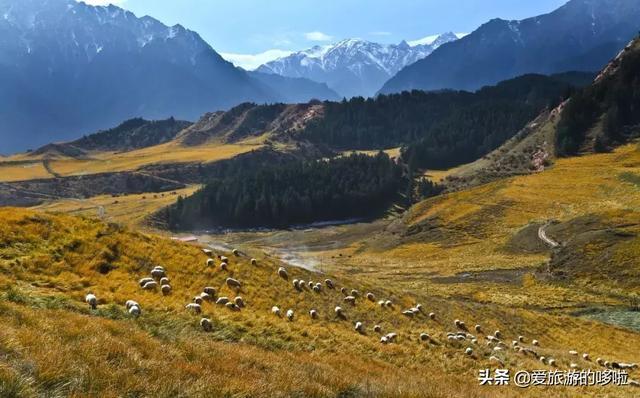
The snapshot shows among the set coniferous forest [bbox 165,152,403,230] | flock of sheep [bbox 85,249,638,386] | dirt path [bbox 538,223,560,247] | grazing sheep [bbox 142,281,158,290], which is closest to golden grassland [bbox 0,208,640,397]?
flock of sheep [bbox 85,249,638,386]

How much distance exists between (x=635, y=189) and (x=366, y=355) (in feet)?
348

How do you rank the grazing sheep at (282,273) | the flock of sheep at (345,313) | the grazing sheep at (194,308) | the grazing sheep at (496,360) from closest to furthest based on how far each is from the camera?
the grazing sheep at (194,308) → the flock of sheep at (345,313) → the grazing sheep at (496,360) → the grazing sheep at (282,273)

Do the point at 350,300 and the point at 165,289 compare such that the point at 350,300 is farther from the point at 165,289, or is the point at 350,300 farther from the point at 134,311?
the point at 134,311

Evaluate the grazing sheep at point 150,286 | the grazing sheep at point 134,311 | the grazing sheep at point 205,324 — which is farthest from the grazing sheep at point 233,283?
the grazing sheep at point 134,311

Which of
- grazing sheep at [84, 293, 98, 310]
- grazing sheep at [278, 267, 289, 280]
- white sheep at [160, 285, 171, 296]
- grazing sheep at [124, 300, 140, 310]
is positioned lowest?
grazing sheep at [278, 267, 289, 280]

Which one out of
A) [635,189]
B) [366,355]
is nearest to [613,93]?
[635,189]

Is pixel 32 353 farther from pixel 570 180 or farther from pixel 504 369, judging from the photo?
pixel 570 180

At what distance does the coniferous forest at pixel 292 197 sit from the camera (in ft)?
568

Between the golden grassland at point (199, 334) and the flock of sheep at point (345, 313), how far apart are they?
0.40 meters

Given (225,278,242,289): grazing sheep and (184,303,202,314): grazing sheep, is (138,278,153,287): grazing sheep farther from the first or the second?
(225,278,242,289): grazing sheep

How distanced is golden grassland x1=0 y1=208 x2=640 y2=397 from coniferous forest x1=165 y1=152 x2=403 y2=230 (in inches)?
5425

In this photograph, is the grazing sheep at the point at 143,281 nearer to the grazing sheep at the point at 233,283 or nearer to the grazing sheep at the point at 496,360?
the grazing sheep at the point at 233,283

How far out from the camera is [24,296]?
16.5 m

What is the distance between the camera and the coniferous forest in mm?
173250
